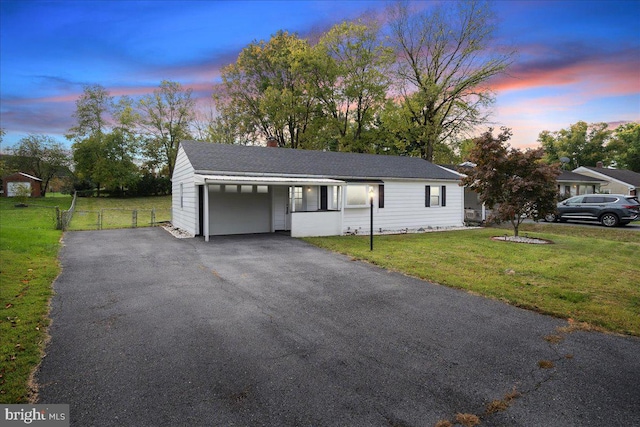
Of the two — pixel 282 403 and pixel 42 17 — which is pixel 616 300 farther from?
pixel 42 17

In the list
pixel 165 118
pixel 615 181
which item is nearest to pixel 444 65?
pixel 615 181

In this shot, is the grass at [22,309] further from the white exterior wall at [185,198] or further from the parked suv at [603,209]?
the parked suv at [603,209]

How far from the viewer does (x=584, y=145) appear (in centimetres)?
4703

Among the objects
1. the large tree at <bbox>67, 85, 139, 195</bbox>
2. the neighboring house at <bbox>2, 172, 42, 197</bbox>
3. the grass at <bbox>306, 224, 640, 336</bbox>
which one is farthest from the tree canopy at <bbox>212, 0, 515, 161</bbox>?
the neighboring house at <bbox>2, 172, 42, 197</bbox>

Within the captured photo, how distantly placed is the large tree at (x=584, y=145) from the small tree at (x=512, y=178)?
A: 43.1m

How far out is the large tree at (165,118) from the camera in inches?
1511

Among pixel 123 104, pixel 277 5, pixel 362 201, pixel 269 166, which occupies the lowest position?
pixel 362 201

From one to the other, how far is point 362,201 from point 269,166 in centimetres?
459

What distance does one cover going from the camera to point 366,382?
3.04 meters

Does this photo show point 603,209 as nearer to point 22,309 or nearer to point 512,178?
point 512,178

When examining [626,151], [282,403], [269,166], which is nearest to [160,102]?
[269,166]

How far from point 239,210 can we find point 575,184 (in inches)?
1310

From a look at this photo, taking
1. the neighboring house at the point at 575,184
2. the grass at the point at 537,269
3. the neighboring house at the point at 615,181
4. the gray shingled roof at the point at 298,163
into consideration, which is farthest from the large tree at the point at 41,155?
the neighboring house at the point at 615,181

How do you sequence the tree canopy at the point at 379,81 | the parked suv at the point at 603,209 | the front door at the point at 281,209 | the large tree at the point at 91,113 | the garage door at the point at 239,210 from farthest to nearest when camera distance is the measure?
1. the large tree at the point at 91,113
2. the tree canopy at the point at 379,81
3. the parked suv at the point at 603,209
4. the front door at the point at 281,209
5. the garage door at the point at 239,210
